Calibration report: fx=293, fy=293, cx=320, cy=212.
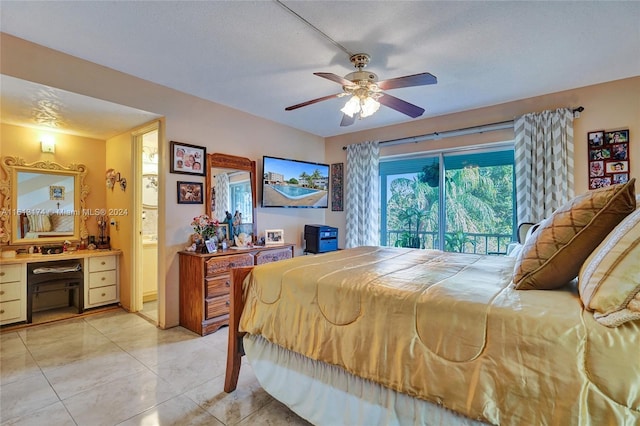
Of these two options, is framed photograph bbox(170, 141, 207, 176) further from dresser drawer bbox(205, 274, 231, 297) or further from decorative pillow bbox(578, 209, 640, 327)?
decorative pillow bbox(578, 209, 640, 327)

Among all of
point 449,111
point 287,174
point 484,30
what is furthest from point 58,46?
point 449,111

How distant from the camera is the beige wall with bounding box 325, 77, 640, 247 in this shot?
2.81 meters

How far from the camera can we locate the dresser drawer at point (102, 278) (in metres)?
3.67

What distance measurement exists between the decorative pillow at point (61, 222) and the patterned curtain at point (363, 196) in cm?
378

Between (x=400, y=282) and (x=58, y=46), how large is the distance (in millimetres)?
3116

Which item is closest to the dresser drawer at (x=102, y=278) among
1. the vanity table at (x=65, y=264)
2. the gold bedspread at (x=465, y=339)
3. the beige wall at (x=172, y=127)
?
the vanity table at (x=65, y=264)

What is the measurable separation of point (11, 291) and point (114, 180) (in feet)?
5.24

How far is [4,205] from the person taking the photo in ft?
11.1

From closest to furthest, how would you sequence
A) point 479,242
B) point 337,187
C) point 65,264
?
1. point 65,264
2. point 479,242
3. point 337,187

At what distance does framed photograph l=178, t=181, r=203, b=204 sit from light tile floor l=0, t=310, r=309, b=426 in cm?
139

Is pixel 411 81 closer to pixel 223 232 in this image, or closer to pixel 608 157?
pixel 608 157

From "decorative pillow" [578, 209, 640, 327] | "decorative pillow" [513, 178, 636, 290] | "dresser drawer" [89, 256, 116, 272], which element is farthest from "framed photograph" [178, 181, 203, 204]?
"decorative pillow" [578, 209, 640, 327]

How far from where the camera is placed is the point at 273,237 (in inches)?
163

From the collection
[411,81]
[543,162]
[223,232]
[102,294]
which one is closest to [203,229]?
[223,232]
